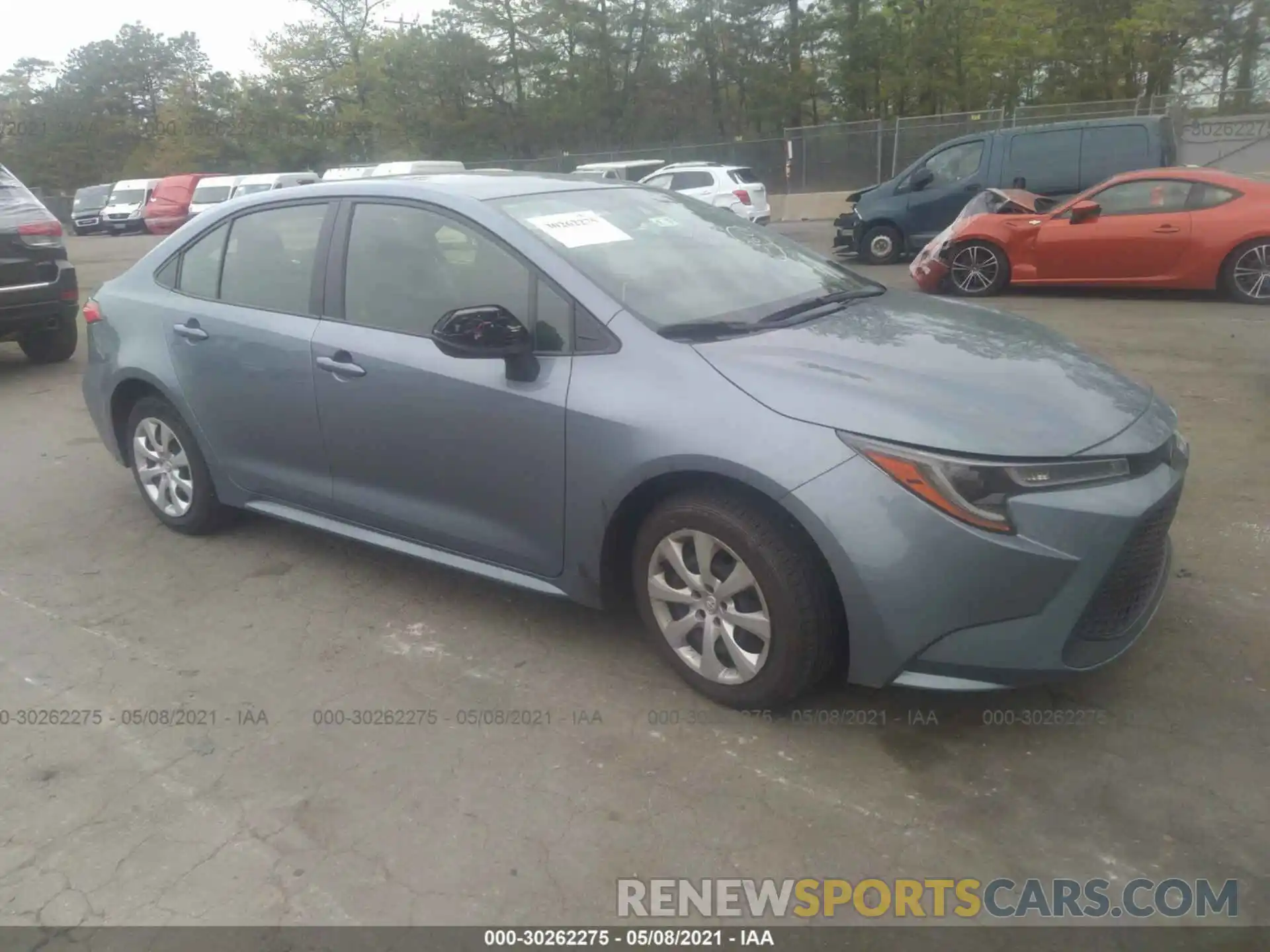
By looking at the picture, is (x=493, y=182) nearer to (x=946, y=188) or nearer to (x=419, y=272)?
(x=419, y=272)

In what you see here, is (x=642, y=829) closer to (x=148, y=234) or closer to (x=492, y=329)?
(x=492, y=329)

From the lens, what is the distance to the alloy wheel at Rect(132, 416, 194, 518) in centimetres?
492

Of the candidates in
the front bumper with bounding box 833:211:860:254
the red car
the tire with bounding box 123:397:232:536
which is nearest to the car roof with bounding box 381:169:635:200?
the tire with bounding box 123:397:232:536

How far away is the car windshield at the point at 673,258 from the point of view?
3.56m

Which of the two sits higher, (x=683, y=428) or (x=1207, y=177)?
(x=1207, y=177)

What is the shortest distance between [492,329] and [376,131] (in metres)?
45.7

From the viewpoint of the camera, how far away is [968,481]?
9.28ft

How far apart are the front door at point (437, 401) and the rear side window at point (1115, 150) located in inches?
463

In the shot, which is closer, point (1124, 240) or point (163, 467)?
point (163, 467)

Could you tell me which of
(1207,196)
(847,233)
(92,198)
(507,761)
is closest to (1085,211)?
(1207,196)

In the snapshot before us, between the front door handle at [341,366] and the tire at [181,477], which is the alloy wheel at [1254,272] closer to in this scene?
the front door handle at [341,366]

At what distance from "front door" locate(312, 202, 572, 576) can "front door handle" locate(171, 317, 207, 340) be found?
79cm

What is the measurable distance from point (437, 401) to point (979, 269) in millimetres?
8933

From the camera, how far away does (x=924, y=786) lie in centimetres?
294
